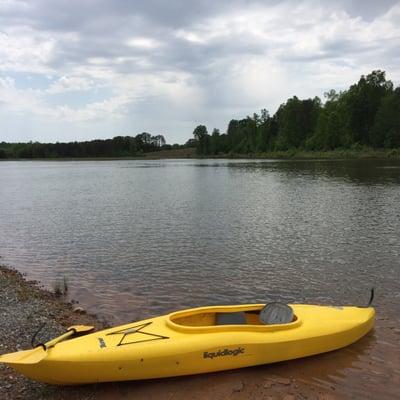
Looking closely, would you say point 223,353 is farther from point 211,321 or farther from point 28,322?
point 28,322

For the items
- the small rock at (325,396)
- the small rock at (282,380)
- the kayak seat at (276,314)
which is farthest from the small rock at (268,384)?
the kayak seat at (276,314)

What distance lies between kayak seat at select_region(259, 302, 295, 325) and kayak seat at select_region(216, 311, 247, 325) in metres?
0.40

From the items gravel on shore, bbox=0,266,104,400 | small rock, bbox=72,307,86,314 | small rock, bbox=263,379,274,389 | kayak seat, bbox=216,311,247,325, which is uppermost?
kayak seat, bbox=216,311,247,325

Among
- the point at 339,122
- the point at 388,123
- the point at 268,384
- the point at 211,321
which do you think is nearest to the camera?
the point at 268,384

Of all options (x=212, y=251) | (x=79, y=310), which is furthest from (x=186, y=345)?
(x=212, y=251)

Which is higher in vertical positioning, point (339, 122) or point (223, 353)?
point (339, 122)

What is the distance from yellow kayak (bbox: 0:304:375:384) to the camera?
6.84 metres

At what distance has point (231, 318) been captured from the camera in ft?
27.9

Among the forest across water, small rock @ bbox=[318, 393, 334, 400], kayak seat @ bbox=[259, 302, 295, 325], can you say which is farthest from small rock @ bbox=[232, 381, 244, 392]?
the forest across water

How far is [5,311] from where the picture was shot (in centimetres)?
988

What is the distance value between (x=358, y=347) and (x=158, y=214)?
19.6 metres

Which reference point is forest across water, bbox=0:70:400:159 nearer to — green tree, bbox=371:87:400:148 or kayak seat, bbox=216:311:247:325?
green tree, bbox=371:87:400:148

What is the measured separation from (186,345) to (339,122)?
116465mm

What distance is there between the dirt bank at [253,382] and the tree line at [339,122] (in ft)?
333
